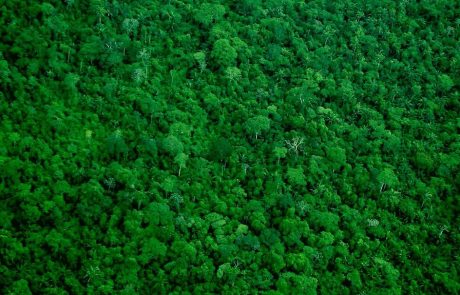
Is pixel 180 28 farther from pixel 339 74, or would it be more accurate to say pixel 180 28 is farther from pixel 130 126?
pixel 339 74

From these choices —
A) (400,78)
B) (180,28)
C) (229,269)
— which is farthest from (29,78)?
(400,78)

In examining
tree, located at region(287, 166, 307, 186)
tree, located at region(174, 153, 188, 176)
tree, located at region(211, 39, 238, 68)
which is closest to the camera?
tree, located at region(174, 153, 188, 176)

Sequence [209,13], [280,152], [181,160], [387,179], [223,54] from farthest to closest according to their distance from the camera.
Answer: [209,13], [223,54], [387,179], [280,152], [181,160]

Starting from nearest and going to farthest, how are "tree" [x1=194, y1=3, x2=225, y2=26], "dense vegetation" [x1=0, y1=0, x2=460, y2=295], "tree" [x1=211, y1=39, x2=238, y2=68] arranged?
1. "dense vegetation" [x1=0, y1=0, x2=460, y2=295]
2. "tree" [x1=211, y1=39, x2=238, y2=68]
3. "tree" [x1=194, y1=3, x2=225, y2=26]

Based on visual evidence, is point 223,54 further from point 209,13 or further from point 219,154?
point 219,154

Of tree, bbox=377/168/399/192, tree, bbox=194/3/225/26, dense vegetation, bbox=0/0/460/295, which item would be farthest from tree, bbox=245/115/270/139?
tree, bbox=194/3/225/26

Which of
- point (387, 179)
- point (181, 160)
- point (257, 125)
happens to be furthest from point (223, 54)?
point (387, 179)

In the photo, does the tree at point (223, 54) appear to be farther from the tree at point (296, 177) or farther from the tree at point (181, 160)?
the tree at point (296, 177)

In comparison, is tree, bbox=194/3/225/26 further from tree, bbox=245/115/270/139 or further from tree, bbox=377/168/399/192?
tree, bbox=377/168/399/192
